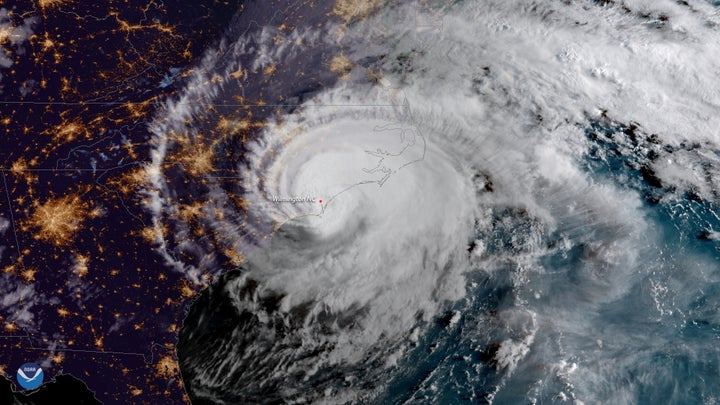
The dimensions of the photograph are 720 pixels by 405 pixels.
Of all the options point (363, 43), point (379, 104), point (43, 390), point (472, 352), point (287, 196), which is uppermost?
point (363, 43)

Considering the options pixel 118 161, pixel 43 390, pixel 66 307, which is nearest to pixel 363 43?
pixel 118 161

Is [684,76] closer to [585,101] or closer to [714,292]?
[585,101]

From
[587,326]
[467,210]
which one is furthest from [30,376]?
[587,326]

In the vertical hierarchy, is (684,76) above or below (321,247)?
above

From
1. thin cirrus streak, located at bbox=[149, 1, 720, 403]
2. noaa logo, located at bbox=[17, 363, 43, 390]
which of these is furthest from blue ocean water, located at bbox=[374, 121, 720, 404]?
noaa logo, located at bbox=[17, 363, 43, 390]

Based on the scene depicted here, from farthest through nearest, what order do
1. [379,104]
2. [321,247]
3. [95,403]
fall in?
[379,104] → [321,247] → [95,403]

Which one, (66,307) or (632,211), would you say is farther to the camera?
Answer: (632,211)

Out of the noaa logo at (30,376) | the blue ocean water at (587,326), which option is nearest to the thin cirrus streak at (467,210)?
the blue ocean water at (587,326)

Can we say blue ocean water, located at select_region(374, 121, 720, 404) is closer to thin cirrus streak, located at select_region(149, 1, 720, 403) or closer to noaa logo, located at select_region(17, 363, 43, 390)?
thin cirrus streak, located at select_region(149, 1, 720, 403)
